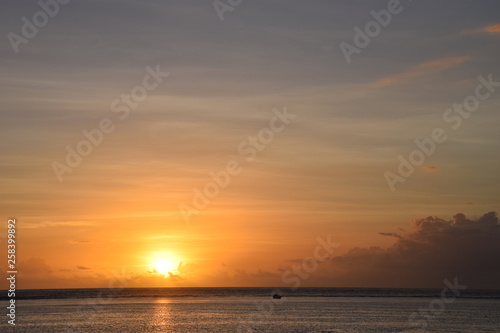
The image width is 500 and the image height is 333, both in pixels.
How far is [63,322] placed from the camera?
92.4 metres

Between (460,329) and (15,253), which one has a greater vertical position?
(15,253)

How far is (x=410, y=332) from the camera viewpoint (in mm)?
79562

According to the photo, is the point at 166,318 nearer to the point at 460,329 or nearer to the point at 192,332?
the point at 192,332

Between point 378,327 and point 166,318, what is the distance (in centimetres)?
3610

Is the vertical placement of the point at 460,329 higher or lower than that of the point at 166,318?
lower

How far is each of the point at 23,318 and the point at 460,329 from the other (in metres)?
68.7

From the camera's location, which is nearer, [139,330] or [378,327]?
[139,330]

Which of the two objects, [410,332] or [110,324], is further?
[110,324]

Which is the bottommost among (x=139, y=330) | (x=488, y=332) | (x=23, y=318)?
(x=488, y=332)

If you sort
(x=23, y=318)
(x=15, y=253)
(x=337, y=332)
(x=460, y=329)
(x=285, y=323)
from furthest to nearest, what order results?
1. (x=23, y=318)
2. (x=285, y=323)
3. (x=460, y=329)
4. (x=337, y=332)
5. (x=15, y=253)

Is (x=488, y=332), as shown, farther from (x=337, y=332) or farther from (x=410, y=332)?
(x=337, y=332)

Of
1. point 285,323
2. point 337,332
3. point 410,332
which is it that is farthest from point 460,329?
point 285,323

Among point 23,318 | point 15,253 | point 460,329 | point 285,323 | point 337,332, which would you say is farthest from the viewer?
point 23,318

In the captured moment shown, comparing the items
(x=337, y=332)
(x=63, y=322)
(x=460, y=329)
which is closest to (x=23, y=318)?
(x=63, y=322)
